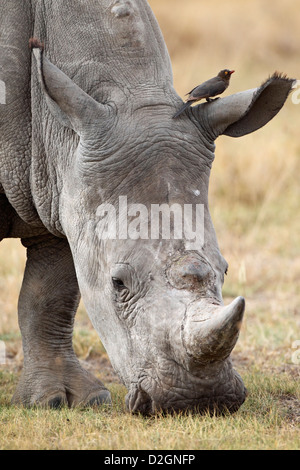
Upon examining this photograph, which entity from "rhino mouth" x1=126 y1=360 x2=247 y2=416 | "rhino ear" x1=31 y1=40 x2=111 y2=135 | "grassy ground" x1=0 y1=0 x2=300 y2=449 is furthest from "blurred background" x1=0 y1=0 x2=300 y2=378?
"rhino ear" x1=31 y1=40 x2=111 y2=135

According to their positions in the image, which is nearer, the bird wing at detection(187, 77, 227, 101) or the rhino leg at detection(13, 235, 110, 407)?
the bird wing at detection(187, 77, 227, 101)

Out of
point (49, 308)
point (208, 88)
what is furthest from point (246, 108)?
point (49, 308)

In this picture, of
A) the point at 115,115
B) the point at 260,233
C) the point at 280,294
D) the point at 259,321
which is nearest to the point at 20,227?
the point at 115,115

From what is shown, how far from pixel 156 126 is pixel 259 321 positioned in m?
3.60

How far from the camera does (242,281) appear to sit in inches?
318

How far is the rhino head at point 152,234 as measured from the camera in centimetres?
410

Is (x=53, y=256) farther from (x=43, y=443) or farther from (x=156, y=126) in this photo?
(x=43, y=443)

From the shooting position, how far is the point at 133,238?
4.33 meters

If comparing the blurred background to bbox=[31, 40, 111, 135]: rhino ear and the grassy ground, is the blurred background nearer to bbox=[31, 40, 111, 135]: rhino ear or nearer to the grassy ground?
the grassy ground

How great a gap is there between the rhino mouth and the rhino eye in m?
0.46

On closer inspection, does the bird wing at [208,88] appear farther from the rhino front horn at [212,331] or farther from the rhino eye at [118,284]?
the rhino front horn at [212,331]

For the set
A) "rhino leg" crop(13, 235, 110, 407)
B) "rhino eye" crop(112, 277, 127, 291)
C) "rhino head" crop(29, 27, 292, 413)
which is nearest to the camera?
"rhino head" crop(29, 27, 292, 413)

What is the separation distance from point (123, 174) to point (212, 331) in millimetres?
1039

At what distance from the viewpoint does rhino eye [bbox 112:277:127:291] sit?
4.39 metres
